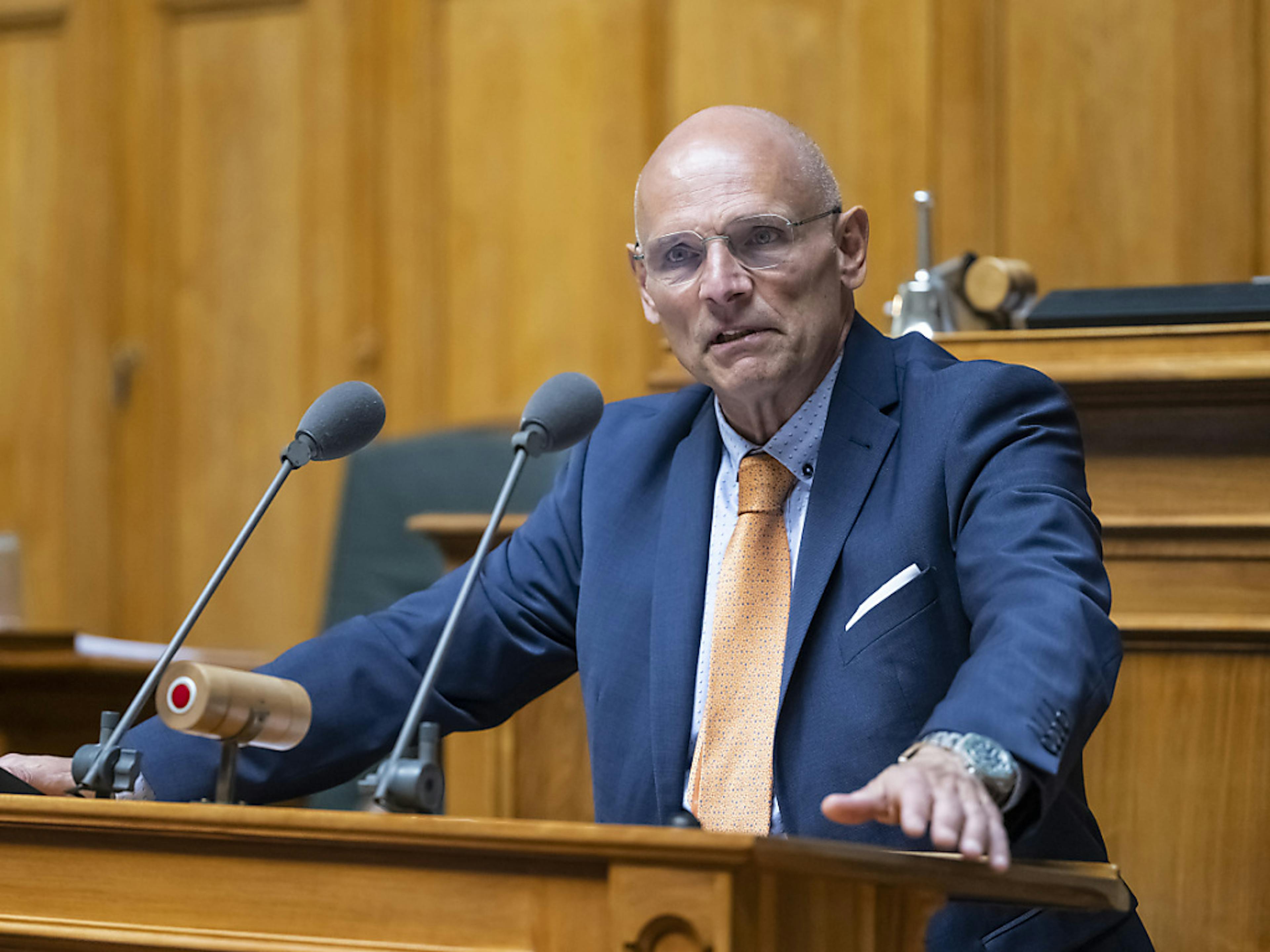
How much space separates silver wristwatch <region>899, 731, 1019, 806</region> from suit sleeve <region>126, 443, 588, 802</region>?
52 centimetres

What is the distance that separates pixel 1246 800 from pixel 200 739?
1210mm

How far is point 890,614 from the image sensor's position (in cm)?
147

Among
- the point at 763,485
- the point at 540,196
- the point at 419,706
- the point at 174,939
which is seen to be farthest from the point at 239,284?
the point at 174,939

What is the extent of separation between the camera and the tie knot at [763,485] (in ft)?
5.32

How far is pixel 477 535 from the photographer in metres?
2.16

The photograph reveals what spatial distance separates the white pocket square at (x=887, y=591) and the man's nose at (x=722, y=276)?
365 mm

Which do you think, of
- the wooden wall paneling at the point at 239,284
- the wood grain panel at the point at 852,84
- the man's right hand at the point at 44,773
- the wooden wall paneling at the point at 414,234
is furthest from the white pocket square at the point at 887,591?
the wooden wall paneling at the point at 239,284

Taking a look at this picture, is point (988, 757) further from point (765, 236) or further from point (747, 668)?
point (765, 236)

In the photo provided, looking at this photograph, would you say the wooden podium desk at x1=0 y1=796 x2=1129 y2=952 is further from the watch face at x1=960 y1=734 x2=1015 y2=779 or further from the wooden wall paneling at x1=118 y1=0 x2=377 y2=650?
the wooden wall paneling at x1=118 y1=0 x2=377 y2=650

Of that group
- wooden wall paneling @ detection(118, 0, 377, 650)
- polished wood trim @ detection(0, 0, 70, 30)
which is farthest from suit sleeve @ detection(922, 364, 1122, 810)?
polished wood trim @ detection(0, 0, 70, 30)

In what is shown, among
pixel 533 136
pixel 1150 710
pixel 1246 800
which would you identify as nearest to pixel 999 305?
pixel 1150 710

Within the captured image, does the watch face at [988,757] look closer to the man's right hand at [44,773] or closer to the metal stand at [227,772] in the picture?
the metal stand at [227,772]

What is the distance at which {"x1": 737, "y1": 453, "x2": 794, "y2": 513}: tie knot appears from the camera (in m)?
1.62

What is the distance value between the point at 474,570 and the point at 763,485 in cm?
48
